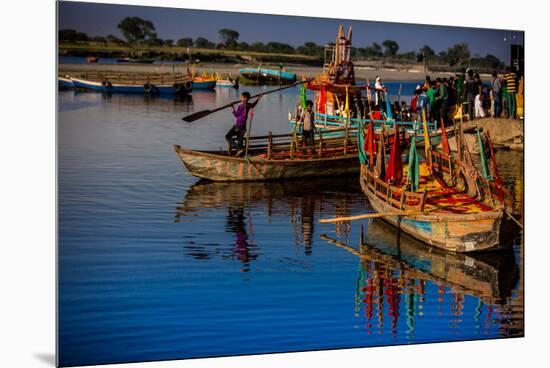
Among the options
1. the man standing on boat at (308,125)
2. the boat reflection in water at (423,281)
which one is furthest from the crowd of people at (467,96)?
the boat reflection in water at (423,281)

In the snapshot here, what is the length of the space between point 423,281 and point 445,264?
1.86 ft

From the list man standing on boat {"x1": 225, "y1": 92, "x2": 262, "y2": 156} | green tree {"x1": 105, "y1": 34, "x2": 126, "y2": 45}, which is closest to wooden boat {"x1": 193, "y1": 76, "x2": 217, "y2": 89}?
man standing on boat {"x1": 225, "y1": 92, "x2": 262, "y2": 156}

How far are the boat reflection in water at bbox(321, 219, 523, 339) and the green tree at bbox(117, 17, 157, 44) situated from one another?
312 cm

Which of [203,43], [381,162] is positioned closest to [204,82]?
[203,43]

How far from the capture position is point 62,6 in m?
8.84

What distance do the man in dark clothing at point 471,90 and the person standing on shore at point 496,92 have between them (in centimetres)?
19

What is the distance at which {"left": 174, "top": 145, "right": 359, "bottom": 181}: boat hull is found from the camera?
1311 centimetres

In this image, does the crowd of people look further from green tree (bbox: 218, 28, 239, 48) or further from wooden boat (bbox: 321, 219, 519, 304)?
green tree (bbox: 218, 28, 239, 48)

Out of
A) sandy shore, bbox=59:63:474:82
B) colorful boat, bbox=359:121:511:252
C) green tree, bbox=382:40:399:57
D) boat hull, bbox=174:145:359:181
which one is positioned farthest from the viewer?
boat hull, bbox=174:145:359:181

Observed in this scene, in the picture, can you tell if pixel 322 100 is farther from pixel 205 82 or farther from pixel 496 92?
pixel 496 92

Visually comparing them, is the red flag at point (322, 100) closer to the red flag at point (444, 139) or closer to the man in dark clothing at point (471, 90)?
the red flag at point (444, 139)

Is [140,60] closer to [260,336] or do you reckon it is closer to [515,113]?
[260,336]

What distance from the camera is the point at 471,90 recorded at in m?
11.1

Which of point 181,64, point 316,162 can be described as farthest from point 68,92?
point 316,162
